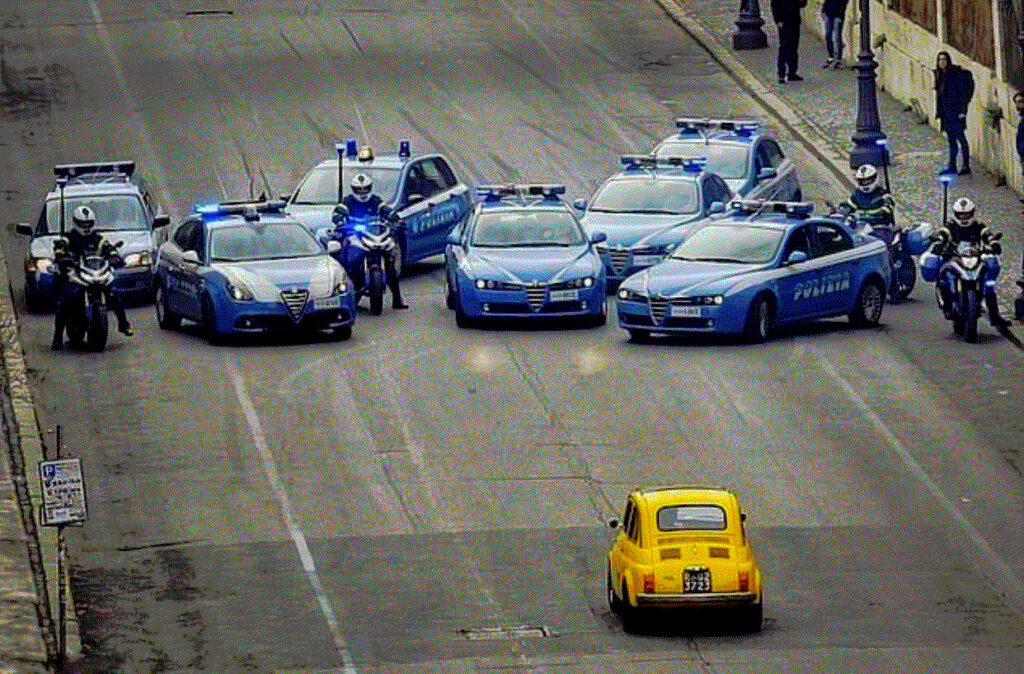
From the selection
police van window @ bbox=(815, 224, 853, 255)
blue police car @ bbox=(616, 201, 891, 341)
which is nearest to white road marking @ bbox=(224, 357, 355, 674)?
blue police car @ bbox=(616, 201, 891, 341)

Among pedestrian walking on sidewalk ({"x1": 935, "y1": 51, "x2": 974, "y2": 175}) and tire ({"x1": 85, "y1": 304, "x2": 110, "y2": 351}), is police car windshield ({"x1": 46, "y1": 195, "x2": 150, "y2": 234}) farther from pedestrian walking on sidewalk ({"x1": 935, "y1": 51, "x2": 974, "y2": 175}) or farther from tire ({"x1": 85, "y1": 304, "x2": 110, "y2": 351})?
pedestrian walking on sidewalk ({"x1": 935, "y1": 51, "x2": 974, "y2": 175})

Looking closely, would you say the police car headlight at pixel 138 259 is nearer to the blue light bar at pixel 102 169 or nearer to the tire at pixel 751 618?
the blue light bar at pixel 102 169

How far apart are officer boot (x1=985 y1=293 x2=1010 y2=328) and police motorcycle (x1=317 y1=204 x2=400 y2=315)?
704 centimetres

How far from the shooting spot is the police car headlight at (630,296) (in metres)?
34.2

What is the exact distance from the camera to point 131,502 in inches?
1088

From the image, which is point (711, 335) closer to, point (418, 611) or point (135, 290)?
point (135, 290)

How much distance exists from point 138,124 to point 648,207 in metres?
12.9

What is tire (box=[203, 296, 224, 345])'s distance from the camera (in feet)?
113

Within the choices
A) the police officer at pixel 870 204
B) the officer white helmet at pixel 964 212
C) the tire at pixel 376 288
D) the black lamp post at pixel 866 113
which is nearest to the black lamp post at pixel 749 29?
the black lamp post at pixel 866 113

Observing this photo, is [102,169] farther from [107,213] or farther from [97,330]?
[97,330]

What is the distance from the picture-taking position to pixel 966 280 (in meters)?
34.5

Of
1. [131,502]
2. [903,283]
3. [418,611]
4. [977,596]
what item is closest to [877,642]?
[977,596]

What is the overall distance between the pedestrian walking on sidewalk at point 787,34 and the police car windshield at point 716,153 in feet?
29.9

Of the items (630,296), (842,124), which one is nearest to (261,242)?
(630,296)
